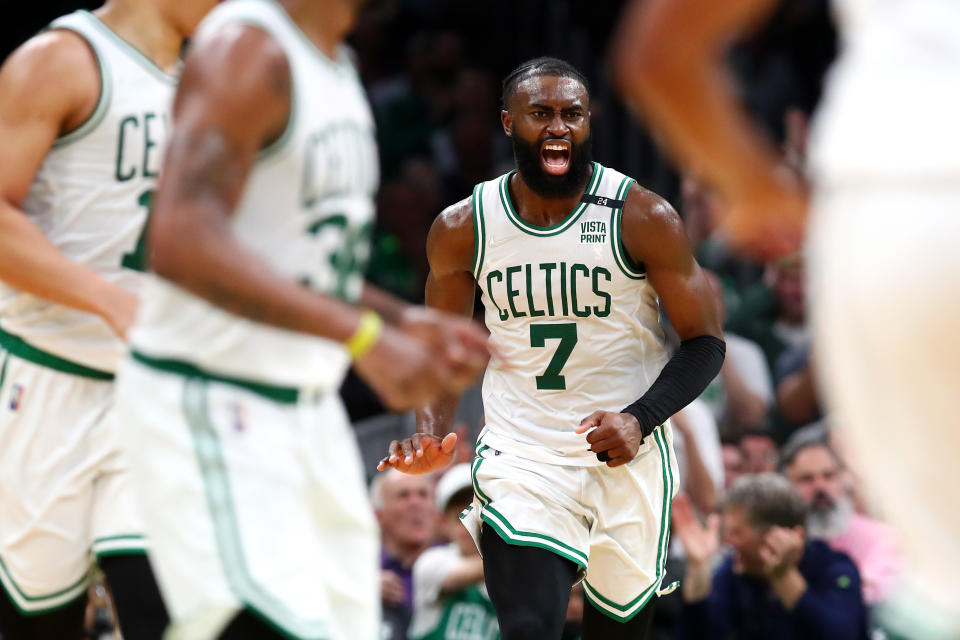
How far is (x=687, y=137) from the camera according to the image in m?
3.24

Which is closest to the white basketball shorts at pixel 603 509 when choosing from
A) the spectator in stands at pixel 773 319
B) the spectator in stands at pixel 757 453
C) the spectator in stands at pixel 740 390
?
the spectator in stands at pixel 757 453

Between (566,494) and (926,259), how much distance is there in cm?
264

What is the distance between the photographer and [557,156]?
5.47 metres

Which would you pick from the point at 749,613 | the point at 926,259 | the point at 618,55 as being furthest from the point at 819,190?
the point at 749,613

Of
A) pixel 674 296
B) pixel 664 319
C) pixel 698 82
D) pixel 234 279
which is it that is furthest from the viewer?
pixel 664 319

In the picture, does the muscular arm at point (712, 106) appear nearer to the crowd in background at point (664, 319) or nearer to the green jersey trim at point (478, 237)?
the green jersey trim at point (478, 237)

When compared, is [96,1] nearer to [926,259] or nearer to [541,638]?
[541,638]

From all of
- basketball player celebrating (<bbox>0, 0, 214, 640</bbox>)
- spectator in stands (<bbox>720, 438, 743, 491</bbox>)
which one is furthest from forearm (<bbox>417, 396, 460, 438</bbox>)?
spectator in stands (<bbox>720, 438, 743, 491</bbox>)

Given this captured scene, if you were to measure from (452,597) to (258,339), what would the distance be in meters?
4.35

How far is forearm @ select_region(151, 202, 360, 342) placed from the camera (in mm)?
3037

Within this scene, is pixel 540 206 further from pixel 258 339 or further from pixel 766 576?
pixel 766 576

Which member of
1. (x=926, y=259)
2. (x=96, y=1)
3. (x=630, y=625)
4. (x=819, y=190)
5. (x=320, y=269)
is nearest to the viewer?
(x=926, y=259)

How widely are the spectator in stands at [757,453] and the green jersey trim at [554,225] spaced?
367 centimetres

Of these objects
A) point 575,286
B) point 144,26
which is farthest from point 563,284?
point 144,26
